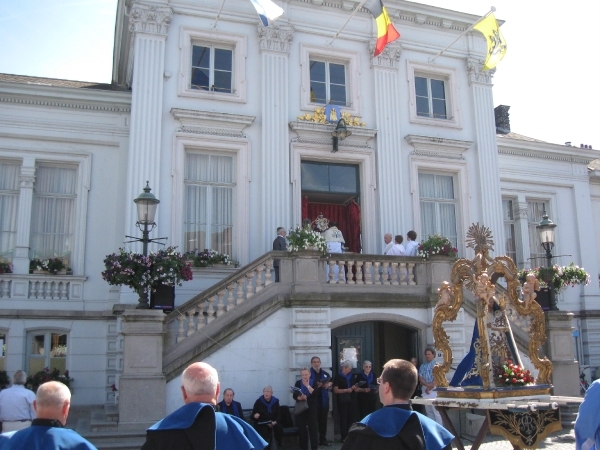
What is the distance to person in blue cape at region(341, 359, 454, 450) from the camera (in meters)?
4.00

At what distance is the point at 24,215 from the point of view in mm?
15914

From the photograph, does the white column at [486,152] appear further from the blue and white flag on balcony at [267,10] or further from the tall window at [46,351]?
the tall window at [46,351]

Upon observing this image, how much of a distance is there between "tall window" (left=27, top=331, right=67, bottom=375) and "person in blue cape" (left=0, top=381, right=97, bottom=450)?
1192cm

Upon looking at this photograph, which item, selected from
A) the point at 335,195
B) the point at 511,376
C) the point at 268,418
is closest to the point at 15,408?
the point at 268,418

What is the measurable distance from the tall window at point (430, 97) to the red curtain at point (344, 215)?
3665mm

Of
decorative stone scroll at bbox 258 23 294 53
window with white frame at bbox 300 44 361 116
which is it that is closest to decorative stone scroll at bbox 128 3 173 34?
decorative stone scroll at bbox 258 23 294 53

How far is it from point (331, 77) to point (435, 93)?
11.1ft

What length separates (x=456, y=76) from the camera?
1914 cm

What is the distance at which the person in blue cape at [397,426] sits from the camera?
4.00 meters

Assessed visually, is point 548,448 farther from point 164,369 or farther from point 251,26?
point 251,26

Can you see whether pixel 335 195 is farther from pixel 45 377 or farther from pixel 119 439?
pixel 119 439

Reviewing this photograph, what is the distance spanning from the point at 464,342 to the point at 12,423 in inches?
372

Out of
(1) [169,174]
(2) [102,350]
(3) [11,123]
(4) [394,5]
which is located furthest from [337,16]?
(2) [102,350]

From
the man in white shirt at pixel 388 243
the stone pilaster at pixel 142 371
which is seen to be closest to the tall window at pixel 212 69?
the man in white shirt at pixel 388 243
